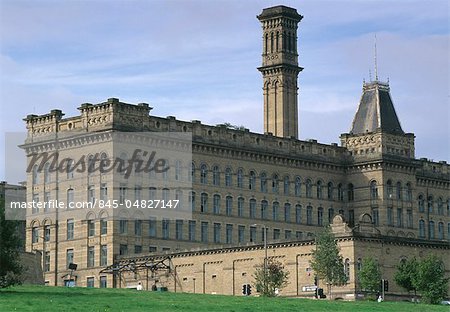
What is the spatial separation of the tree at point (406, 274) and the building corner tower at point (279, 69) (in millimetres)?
43525

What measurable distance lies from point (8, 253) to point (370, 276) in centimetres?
3765

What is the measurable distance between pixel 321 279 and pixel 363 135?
127ft

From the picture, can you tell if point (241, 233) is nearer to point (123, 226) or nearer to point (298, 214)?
point (298, 214)

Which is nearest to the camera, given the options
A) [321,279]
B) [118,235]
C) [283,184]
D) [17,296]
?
[17,296]

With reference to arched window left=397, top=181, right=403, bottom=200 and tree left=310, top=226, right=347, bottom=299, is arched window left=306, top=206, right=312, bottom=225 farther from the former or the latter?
tree left=310, top=226, right=347, bottom=299

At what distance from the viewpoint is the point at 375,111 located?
158 m

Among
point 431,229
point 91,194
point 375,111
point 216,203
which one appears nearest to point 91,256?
point 91,194

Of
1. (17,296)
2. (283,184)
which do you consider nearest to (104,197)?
(283,184)

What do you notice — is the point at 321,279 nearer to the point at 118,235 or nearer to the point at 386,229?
the point at 118,235

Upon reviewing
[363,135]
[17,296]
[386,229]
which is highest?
[363,135]

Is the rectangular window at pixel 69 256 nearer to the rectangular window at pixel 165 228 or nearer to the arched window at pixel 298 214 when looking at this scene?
the rectangular window at pixel 165 228

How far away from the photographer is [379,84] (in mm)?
159250

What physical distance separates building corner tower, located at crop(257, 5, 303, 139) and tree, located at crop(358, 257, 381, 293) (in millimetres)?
46832

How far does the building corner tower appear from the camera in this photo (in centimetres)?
16400
